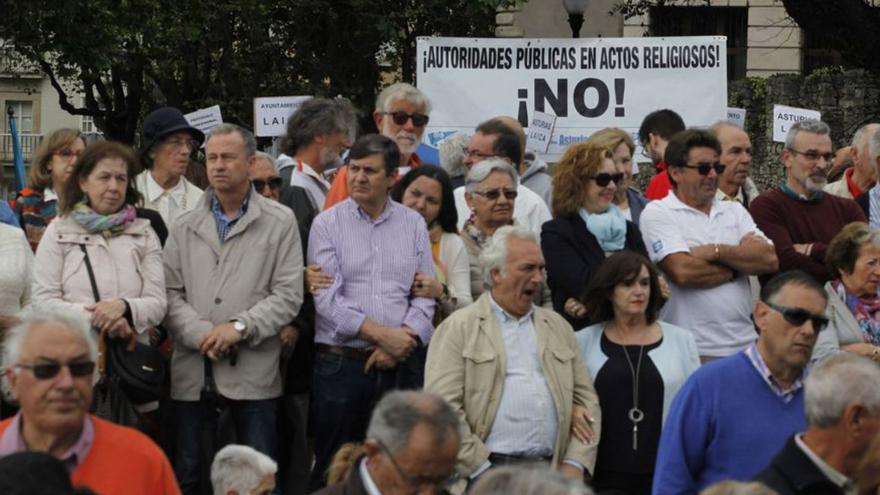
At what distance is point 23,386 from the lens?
6.37 metres

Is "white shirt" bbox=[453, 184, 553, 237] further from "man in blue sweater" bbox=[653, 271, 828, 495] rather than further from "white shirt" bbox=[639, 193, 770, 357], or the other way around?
"man in blue sweater" bbox=[653, 271, 828, 495]

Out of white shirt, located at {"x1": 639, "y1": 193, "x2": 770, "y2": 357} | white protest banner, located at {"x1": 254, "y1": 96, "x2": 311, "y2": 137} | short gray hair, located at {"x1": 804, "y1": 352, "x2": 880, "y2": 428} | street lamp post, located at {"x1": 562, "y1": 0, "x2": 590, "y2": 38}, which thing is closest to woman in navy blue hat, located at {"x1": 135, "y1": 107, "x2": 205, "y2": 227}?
white shirt, located at {"x1": 639, "y1": 193, "x2": 770, "y2": 357}

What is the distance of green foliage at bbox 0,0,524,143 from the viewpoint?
28.0 metres

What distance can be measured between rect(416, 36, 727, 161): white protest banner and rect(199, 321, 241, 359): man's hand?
539 centimetres

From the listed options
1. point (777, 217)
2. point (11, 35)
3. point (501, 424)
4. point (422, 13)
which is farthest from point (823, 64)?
point (501, 424)

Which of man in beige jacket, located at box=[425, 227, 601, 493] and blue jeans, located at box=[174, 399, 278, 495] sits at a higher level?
man in beige jacket, located at box=[425, 227, 601, 493]

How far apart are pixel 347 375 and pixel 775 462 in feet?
10.3

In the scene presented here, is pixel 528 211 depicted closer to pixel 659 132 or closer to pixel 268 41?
pixel 659 132

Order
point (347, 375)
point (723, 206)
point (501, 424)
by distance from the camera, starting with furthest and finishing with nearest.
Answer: point (723, 206), point (347, 375), point (501, 424)

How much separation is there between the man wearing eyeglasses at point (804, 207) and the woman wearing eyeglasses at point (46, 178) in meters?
3.88

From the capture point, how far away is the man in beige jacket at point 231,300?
9.02m

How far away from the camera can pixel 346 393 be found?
9.16 metres

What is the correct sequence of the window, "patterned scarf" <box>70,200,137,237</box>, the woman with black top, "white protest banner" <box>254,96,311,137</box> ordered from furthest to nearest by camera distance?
the window → "white protest banner" <box>254,96,311,137</box> → "patterned scarf" <box>70,200,137,237</box> → the woman with black top

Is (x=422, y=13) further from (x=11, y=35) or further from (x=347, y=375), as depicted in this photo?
(x=347, y=375)
